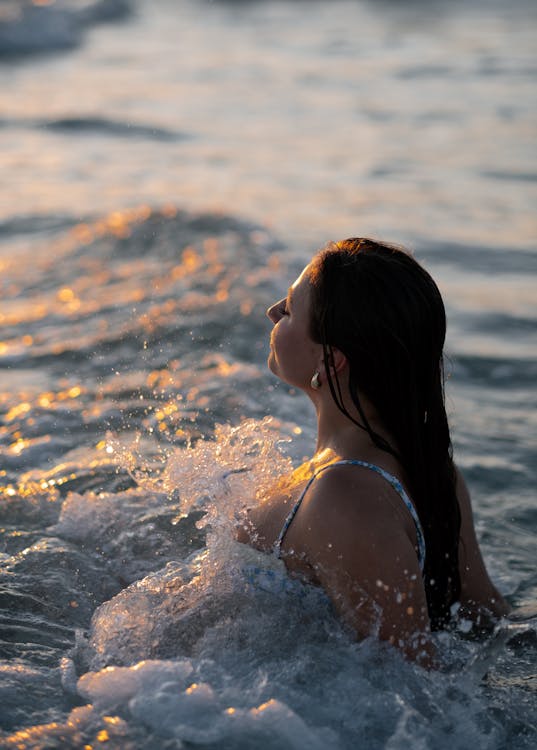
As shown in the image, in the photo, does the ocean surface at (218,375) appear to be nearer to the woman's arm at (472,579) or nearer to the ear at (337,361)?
the woman's arm at (472,579)

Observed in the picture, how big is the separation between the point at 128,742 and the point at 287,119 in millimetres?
11029

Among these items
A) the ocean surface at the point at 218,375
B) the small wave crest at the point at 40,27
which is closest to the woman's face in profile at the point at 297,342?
the ocean surface at the point at 218,375

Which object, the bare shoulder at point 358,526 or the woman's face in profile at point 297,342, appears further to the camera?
the woman's face in profile at point 297,342

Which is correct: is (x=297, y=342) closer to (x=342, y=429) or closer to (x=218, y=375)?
(x=342, y=429)

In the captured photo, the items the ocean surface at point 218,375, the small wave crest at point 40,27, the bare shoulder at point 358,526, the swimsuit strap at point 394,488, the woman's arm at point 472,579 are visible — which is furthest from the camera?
the small wave crest at point 40,27

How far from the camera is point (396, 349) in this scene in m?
2.89

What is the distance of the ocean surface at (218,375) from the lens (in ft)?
9.91

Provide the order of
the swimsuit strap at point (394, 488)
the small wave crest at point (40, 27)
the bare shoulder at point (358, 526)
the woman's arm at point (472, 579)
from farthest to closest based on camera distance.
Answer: the small wave crest at point (40, 27) < the woman's arm at point (472, 579) < the swimsuit strap at point (394, 488) < the bare shoulder at point (358, 526)

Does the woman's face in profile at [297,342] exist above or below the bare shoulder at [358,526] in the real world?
above

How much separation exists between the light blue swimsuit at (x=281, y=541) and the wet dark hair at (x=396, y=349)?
0.28 feet

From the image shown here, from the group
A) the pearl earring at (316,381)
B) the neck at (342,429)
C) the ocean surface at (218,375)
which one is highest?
the pearl earring at (316,381)

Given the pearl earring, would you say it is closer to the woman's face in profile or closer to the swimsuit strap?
the woman's face in profile

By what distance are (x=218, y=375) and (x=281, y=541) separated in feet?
10.5

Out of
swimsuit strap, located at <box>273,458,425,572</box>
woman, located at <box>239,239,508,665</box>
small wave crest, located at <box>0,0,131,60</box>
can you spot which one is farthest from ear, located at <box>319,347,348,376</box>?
small wave crest, located at <box>0,0,131,60</box>
